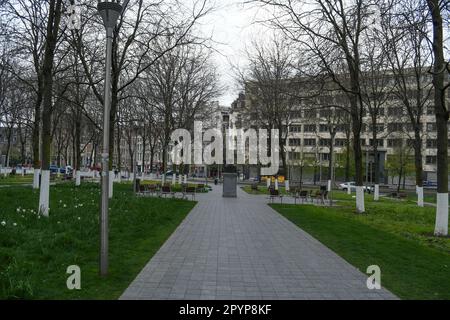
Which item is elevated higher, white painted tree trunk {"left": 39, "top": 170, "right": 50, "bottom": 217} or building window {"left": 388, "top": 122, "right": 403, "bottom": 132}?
building window {"left": 388, "top": 122, "right": 403, "bottom": 132}

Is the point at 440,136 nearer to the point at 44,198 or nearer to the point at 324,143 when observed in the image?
the point at 44,198

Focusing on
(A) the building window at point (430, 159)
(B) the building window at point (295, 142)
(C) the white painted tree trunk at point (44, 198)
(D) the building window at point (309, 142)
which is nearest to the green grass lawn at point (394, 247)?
(C) the white painted tree trunk at point (44, 198)

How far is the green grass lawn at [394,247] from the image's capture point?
7409 millimetres

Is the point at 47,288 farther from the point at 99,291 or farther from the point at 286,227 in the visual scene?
the point at 286,227

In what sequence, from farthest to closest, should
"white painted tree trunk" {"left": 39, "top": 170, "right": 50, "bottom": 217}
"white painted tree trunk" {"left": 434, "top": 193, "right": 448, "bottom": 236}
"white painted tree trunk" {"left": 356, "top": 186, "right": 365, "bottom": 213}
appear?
"white painted tree trunk" {"left": 356, "top": 186, "right": 365, "bottom": 213} → "white painted tree trunk" {"left": 434, "top": 193, "right": 448, "bottom": 236} → "white painted tree trunk" {"left": 39, "top": 170, "right": 50, "bottom": 217}

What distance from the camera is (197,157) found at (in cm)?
6488

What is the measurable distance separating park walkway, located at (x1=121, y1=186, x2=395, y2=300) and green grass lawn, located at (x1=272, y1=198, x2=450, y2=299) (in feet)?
1.62

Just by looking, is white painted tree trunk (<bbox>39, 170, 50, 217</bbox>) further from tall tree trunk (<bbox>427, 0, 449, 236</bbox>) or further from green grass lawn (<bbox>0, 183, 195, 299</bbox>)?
tall tree trunk (<bbox>427, 0, 449, 236</bbox>)

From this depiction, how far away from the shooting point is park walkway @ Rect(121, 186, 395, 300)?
662cm

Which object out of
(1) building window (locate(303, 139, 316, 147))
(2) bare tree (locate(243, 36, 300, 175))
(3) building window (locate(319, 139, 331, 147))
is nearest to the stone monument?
(2) bare tree (locate(243, 36, 300, 175))

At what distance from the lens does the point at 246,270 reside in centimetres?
820

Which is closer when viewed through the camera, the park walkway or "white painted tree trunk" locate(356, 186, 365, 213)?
the park walkway

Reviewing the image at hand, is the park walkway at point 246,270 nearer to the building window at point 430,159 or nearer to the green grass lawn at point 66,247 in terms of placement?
the green grass lawn at point 66,247
